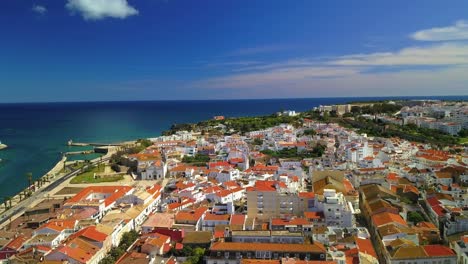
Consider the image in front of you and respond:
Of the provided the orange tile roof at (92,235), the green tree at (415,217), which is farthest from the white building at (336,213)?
the orange tile roof at (92,235)

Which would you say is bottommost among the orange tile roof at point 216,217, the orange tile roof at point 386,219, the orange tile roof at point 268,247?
the orange tile roof at point 216,217

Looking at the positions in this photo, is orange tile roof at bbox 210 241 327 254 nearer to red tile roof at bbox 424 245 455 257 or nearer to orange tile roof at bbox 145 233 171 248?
orange tile roof at bbox 145 233 171 248

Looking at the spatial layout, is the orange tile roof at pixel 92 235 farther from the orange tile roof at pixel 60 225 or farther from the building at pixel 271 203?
the building at pixel 271 203

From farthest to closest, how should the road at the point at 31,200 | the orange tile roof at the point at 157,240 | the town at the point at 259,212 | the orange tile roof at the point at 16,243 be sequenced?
the road at the point at 31,200, the orange tile roof at the point at 16,243, the orange tile roof at the point at 157,240, the town at the point at 259,212

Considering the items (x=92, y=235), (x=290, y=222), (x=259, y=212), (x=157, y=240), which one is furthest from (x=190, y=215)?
(x=290, y=222)

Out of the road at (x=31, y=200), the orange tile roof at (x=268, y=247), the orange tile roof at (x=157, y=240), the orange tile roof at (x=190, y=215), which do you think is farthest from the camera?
the road at (x=31, y=200)

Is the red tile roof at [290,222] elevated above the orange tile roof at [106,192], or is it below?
above

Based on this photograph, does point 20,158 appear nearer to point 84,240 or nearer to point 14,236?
point 14,236

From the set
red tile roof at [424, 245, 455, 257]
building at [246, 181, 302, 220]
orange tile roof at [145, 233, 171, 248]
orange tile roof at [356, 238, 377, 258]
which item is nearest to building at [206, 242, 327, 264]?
orange tile roof at [356, 238, 377, 258]
